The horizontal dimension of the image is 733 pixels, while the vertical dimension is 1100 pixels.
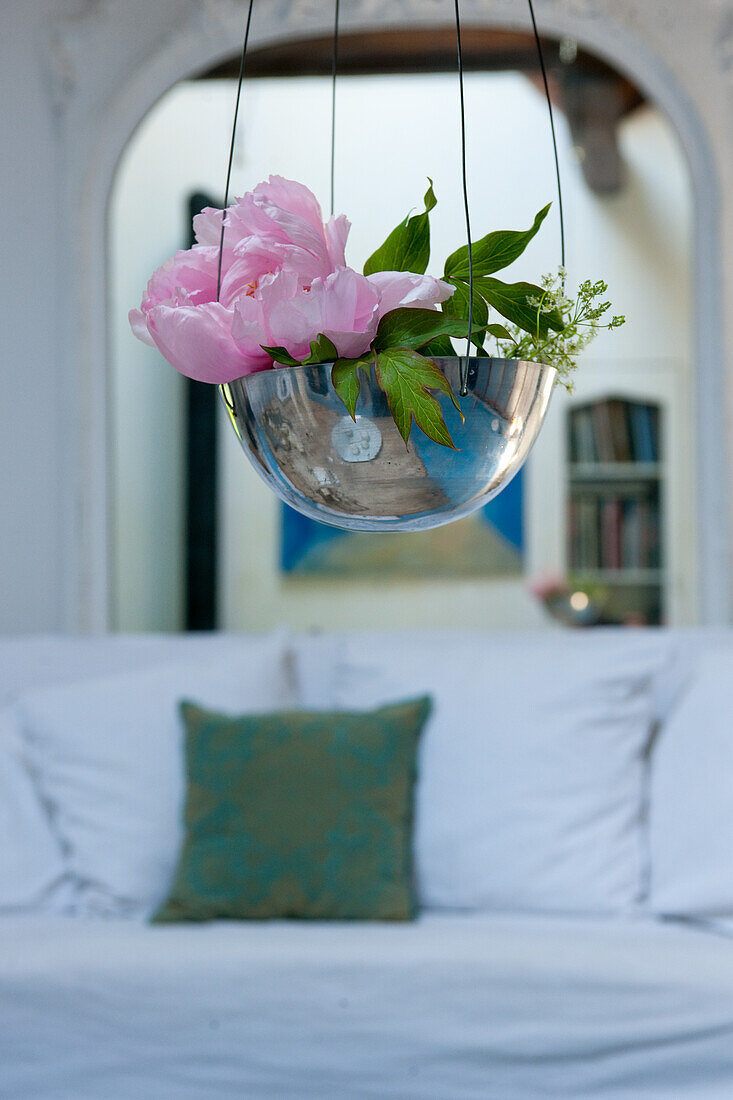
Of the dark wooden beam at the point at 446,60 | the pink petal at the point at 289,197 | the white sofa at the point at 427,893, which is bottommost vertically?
the white sofa at the point at 427,893

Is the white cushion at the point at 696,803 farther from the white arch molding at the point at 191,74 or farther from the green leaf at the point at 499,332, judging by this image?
the green leaf at the point at 499,332

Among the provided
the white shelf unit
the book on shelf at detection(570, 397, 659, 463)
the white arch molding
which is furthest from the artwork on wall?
the white arch molding

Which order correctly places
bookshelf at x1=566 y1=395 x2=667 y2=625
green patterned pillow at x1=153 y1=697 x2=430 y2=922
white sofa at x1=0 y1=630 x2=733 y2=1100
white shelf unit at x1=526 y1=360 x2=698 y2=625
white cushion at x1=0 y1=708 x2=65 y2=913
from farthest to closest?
bookshelf at x1=566 y1=395 x2=667 y2=625 → white shelf unit at x1=526 y1=360 x2=698 y2=625 → white cushion at x1=0 y1=708 x2=65 y2=913 → green patterned pillow at x1=153 y1=697 x2=430 y2=922 → white sofa at x1=0 y1=630 x2=733 y2=1100

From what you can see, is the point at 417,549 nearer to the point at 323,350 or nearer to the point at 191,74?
the point at 191,74

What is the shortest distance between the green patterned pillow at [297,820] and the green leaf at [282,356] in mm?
1185

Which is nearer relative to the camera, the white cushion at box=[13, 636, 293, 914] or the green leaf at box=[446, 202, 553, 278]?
the green leaf at box=[446, 202, 553, 278]

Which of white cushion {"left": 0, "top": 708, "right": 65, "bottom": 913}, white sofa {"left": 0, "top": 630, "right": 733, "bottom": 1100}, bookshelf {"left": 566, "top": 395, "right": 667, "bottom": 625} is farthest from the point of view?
bookshelf {"left": 566, "top": 395, "right": 667, "bottom": 625}

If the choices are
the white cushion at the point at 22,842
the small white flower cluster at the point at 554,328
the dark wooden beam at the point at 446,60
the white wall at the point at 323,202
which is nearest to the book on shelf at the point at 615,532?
the white wall at the point at 323,202

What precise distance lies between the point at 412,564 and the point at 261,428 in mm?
2801

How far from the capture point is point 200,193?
10.1ft

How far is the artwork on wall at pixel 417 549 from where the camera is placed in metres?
3.52

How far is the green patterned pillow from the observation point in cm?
175

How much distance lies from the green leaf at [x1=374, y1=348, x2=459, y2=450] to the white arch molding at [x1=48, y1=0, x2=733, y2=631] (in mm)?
2060

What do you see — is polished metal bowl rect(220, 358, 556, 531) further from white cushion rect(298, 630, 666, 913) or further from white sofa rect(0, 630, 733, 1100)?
white cushion rect(298, 630, 666, 913)
